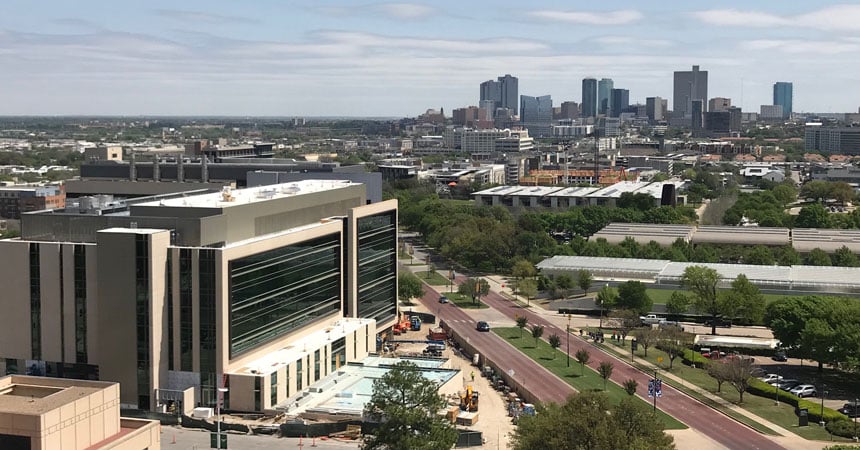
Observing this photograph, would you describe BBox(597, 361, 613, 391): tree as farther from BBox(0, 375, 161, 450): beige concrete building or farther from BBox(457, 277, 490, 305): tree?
BBox(0, 375, 161, 450): beige concrete building

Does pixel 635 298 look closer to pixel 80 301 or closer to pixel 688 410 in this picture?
pixel 688 410

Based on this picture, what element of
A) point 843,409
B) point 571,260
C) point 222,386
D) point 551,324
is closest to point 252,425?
point 222,386

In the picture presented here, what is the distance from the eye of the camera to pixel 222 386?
5709 cm

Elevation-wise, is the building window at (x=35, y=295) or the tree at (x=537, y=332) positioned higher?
the building window at (x=35, y=295)

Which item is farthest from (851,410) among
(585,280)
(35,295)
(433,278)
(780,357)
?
(433,278)

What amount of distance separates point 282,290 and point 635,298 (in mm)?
35761

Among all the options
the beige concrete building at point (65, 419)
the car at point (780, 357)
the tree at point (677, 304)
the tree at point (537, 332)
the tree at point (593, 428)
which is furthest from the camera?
the tree at point (677, 304)

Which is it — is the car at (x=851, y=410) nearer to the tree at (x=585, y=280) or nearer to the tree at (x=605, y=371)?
the tree at (x=605, y=371)

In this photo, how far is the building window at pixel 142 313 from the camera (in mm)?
55344

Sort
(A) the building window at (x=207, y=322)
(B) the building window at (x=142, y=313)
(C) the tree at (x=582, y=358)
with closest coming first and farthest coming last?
(B) the building window at (x=142, y=313)
(A) the building window at (x=207, y=322)
(C) the tree at (x=582, y=358)

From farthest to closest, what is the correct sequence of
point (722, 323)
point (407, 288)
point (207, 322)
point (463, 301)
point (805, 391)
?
1. point (463, 301)
2. point (407, 288)
3. point (722, 323)
4. point (805, 391)
5. point (207, 322)

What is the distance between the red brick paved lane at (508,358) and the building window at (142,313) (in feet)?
73.6

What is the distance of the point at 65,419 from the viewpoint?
108 ft

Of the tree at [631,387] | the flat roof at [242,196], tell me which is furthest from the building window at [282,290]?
the tree at [631,387]
